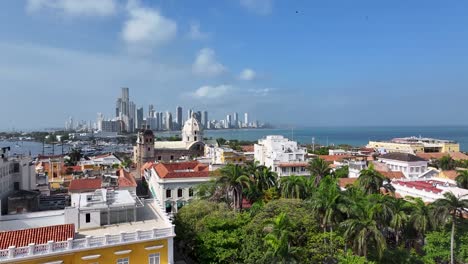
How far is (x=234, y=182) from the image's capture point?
3531 cm

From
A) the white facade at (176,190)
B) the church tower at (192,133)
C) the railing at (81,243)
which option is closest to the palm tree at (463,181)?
the white facade at (176,190)

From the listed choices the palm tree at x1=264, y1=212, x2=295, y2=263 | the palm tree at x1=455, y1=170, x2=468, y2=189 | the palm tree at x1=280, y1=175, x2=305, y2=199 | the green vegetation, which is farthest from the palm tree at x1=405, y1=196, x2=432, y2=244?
the palm tree at x1=455, y1=170, x2=468, y2=189

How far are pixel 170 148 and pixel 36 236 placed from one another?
3202 inches

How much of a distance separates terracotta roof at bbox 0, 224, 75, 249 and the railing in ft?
1.90

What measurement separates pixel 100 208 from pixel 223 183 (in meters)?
15.1

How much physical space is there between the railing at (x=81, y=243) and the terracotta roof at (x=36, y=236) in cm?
58

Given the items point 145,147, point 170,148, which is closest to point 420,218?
point 145,147

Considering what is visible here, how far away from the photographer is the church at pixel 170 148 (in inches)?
3388

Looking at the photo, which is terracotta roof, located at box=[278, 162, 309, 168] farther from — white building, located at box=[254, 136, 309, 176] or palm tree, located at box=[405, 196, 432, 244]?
palm tree, located at box=[405, 196, 432, 244]

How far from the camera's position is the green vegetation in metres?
23.2

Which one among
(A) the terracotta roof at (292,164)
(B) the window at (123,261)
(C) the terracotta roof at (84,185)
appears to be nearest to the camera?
(B) the window at (123,261)

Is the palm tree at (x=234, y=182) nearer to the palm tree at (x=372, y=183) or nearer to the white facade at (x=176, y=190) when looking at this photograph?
the white facade at (x=176, y=190)

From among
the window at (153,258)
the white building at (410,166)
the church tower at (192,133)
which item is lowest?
the window at (153,258)

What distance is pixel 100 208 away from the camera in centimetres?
2256
